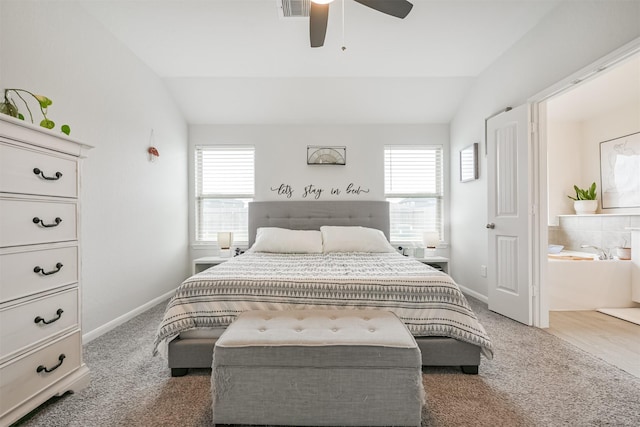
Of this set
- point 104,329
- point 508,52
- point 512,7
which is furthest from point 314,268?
point 508,52

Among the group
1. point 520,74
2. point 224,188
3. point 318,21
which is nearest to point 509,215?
point 520,74

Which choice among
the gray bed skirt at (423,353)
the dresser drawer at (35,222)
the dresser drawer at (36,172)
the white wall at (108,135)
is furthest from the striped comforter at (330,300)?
the white wall at (108,135)

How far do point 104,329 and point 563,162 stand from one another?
6.12 m

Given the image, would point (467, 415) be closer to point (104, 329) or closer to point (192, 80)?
point (104, 329)

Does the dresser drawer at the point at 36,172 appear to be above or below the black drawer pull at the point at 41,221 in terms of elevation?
above

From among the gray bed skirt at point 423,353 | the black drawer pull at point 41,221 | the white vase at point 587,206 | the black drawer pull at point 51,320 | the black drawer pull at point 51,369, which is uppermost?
the white vase at point 587,206

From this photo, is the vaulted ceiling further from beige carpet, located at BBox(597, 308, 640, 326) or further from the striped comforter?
beige carpet, located at BBox(597, 308, 640, 326)

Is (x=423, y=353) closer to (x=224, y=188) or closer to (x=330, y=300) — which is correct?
(x=330, y=300)

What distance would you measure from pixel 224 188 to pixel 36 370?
121 inches

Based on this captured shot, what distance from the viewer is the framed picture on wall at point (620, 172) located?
3.67 meters

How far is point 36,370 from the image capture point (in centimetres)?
147

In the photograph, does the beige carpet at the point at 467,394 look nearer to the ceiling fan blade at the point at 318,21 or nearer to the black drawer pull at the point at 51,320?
the black drawer pull at the point at 51,320

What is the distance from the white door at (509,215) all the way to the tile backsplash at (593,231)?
6.04 feet

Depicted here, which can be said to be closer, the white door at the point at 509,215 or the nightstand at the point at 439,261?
the white door at the point at 509,215
